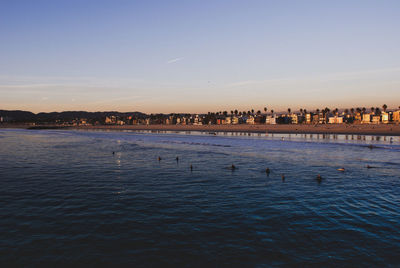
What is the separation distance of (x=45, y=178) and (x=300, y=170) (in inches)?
903

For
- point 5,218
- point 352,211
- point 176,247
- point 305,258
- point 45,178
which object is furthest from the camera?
point 45,178

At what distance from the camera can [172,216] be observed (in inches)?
513

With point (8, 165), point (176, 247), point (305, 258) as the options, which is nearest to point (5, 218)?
point (176, 247)

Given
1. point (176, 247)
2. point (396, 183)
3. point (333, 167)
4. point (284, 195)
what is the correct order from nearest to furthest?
1. point (176, 247)
2. point (284, 195)
3. point (396, 183)
4. point (333, 167)

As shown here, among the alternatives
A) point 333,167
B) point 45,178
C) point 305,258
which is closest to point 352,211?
point 305,258

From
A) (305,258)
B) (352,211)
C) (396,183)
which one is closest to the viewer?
(305,258)

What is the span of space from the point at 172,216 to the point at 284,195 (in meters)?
7.63

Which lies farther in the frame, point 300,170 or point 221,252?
point 300,170

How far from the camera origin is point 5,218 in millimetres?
12781

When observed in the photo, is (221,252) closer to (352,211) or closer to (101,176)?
(352,211)

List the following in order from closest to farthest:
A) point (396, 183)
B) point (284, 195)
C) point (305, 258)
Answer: point (305, 258) → point (284, 195) → point (396, 183)

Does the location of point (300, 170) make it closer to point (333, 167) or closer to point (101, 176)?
point (333, 167)

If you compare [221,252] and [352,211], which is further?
[352,211]

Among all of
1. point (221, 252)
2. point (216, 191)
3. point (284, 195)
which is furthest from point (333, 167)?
point (221, 252)
